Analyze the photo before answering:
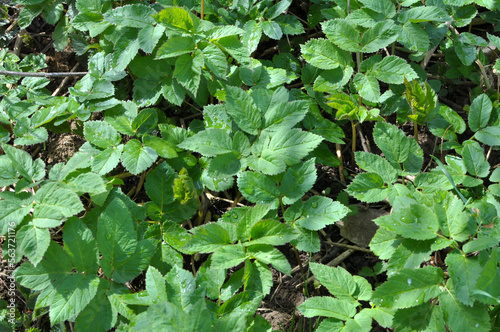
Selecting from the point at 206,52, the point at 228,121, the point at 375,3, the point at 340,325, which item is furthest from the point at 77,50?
the point at 340,325

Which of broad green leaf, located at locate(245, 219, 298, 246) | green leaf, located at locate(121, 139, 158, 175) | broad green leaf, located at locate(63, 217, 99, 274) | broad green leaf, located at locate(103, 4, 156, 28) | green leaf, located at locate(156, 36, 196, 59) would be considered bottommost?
broad green leaf, located at locate(63, 217, 99, 274)

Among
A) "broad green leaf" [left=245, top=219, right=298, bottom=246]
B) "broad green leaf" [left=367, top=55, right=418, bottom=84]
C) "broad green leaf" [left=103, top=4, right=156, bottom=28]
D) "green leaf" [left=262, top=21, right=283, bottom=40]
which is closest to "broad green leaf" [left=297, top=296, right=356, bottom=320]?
"broad green leaf" [left=245, top=219, right=298, bottom=246]

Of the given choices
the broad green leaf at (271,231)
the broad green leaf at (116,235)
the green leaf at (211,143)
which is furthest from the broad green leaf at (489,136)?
the broad green leaf at (116,235)

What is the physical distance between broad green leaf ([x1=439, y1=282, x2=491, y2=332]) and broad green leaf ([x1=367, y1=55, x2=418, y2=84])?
3.37 feet

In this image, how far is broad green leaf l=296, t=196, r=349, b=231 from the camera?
1.73 metres

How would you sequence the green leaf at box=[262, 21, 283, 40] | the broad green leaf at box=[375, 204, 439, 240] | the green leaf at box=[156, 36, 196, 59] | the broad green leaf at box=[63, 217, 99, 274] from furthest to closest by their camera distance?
the green leaf at box=[262, 21, 283, 40] → the green leaf at box=[156, 36, 196, 59] → the broad green leaf at box=[63, 217, 99, 274] → the broad green leaf at box=[375, 204, 439, 240]

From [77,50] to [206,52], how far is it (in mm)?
925

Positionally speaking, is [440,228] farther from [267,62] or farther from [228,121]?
[267,62]

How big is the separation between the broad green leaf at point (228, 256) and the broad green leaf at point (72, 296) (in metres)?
0.50

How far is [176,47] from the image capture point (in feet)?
6.33

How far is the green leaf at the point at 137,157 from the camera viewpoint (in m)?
1.87

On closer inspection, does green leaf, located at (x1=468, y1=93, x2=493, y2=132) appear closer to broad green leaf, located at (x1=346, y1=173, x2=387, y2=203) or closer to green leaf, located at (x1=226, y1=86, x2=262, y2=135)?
broad green leaf, located at (x1=346, y1=173, x2=387, y2=203)

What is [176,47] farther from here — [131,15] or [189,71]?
[131,15]

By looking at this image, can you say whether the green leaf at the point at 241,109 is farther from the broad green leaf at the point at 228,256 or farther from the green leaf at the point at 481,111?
the green leaf at the point at 481,111
